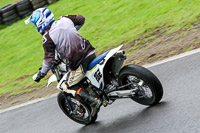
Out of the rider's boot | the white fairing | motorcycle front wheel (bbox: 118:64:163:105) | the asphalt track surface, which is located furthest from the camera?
the rider's boot

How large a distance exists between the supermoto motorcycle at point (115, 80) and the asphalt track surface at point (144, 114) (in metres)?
0.25

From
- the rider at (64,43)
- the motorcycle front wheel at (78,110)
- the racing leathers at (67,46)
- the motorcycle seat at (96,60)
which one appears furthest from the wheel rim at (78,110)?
the motorcycle seat at (96,60)

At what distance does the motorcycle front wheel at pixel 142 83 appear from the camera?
515cm

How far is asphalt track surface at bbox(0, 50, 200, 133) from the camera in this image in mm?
4891

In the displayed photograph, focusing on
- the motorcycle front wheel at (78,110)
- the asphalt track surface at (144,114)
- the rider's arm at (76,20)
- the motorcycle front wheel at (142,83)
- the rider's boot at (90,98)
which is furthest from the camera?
the motorcycle front wheel at (78,110)

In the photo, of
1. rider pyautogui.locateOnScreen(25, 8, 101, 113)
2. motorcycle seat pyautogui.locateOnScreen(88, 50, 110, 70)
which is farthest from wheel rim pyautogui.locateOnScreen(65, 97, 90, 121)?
motorcycle seat pyautogui.locateOnScreen(88, 50, 110, 70)

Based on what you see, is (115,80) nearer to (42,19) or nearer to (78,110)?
(78,110)

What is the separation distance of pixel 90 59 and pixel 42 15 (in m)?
0.95

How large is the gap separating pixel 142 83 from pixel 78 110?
1366 millimetres

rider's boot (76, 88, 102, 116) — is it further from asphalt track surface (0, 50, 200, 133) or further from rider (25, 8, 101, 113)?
asphalt track surface (0, 50, 200, 133)

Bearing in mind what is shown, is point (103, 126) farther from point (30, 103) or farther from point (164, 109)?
point (30, 103)

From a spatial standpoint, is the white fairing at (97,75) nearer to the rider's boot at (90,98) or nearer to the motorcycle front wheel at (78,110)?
the rider's boot at (90,98)

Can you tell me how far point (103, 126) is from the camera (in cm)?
577

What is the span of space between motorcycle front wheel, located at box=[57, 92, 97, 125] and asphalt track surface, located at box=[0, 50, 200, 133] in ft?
0.37
